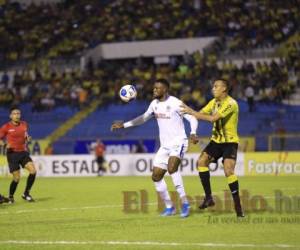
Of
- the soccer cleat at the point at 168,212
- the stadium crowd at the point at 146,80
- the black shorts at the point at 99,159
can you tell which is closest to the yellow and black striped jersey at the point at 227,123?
the soccer cleat at the point at 168,212

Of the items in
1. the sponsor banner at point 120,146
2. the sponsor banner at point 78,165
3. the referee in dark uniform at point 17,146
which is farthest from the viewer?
the sponsor banner at point 120,146

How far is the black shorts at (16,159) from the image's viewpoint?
17.6 m

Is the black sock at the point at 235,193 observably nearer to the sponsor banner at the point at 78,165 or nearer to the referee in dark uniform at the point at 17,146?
the referee in dark uniform at the point at 17,146

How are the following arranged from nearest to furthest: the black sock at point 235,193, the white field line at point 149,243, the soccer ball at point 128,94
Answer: the white field line at point 149,243, the black sock at point 235,193, the soccer ball at point 128,94

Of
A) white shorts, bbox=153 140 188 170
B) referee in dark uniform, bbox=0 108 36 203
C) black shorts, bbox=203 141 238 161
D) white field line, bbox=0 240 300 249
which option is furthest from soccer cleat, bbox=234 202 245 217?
referee in dark uniform, bbox=0 108 36 203

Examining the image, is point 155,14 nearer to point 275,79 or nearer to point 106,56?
point 106,56

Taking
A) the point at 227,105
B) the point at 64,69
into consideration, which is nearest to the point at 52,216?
the point at 227,105

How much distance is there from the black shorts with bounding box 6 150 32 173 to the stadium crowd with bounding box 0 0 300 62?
21920mm

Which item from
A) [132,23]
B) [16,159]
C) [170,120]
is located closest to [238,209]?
[170,120]

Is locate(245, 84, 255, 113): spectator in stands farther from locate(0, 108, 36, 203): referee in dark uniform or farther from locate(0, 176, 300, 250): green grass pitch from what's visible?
locate(0, 108, 36, 203): referee in dark uniform

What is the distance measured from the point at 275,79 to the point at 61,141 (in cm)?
1068

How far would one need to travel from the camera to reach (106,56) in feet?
140

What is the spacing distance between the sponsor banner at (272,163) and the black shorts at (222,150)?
17.2 metres

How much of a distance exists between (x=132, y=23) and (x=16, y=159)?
2573cm
